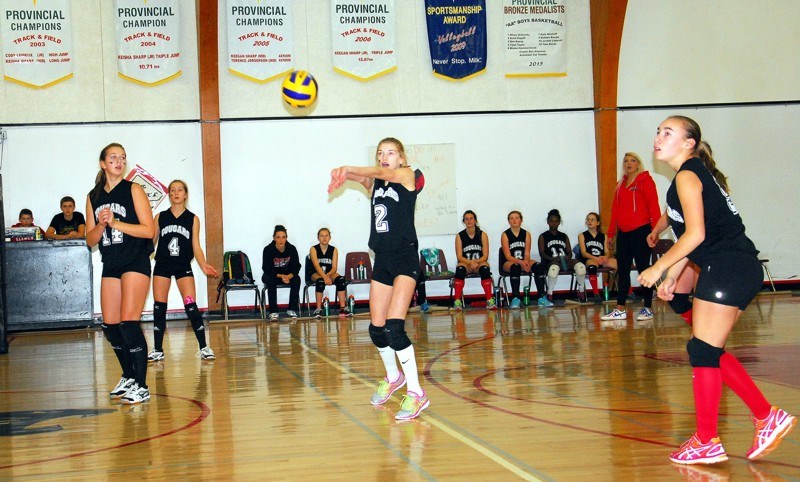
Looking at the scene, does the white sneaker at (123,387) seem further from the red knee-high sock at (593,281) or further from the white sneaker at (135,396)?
the red knee-high sock at (593,281)

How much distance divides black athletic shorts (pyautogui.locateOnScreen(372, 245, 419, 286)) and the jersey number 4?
0.16m

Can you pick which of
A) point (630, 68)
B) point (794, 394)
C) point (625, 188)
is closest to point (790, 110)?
point (630, 68)

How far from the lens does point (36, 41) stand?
15.0 meters

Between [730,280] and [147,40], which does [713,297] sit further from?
[147,40]

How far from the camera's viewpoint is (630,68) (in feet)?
54.0

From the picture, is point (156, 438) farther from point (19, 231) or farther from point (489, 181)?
point (489, 181)

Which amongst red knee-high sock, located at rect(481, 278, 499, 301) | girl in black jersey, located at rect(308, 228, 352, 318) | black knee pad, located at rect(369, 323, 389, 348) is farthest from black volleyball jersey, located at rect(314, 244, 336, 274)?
black knee pad, located at rect(369, 323, 389, 348)

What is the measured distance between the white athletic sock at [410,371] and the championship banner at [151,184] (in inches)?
430

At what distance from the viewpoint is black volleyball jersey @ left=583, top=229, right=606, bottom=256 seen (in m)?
15.5

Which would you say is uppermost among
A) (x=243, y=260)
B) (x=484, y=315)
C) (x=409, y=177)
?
(x=409, y=177)

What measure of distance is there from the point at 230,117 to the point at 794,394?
478 inches

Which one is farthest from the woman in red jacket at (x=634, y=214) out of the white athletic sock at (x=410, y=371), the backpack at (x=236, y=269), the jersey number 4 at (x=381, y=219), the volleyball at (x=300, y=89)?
the backpack at (x=236, y=269)

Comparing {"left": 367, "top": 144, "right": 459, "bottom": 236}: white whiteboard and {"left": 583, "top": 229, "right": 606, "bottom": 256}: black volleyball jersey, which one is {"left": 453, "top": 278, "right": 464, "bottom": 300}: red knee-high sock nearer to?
{"left": 367, "top": 144, "right": 459, "bottom": 236}: white whiteboard

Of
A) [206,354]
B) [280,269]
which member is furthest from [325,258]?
[206,354]
